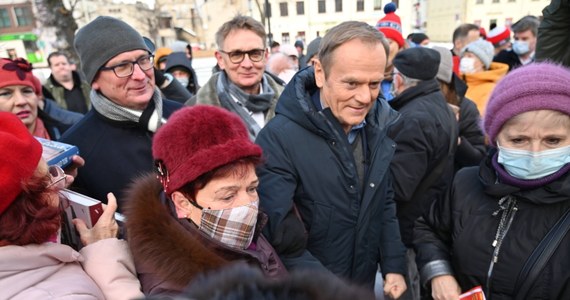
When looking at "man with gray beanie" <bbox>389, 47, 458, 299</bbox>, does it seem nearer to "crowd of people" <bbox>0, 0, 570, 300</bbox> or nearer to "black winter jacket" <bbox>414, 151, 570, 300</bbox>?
"crowd of people" <bbox>0, 0, 570, 300</bbox>

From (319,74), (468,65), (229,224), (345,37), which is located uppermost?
(345,37)

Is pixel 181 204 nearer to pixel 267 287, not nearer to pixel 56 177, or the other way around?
pixel 56 177

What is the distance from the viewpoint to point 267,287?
2.03ft

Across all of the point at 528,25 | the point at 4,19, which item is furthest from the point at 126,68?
the point at 4,19

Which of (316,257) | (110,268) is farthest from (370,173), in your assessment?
(110,268)

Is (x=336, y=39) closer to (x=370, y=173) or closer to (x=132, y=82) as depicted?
(x=370, y=173)

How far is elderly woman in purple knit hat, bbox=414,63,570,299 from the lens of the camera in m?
1.50

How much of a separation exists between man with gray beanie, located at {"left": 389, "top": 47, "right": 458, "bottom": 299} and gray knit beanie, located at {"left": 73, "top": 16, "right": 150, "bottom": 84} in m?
1.80

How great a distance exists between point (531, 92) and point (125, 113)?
6.83ft

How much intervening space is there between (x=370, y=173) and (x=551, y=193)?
78 centimetres

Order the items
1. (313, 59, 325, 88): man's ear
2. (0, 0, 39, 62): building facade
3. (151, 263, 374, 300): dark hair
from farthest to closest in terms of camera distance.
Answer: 1. (0, 0, 39, 62): building facade
2. (313, 59, 325, 88): man's ear
3. (151, 263, 374, 300): dark hair

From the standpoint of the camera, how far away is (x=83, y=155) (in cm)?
206

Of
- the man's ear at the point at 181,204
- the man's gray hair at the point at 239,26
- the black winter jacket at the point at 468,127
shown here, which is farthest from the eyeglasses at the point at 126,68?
the black winter jacket at the point at 468,127

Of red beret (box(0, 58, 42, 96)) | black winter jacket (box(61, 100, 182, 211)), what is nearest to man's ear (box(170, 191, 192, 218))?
black winter jacket (box(61, 100, 182, 211))
